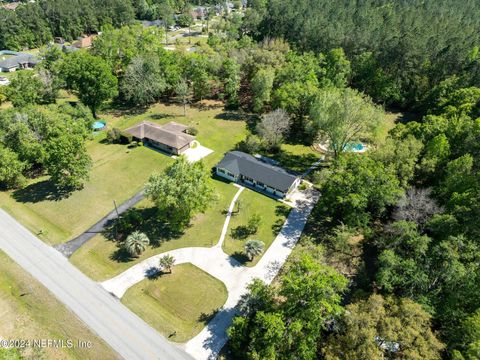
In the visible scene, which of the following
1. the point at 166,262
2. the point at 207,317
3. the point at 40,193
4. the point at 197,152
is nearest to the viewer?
the point at 207,317

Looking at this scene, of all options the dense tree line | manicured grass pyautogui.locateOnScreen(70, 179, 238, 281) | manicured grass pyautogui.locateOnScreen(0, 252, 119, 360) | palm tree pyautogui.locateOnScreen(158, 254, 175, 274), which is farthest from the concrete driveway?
the dense tree line

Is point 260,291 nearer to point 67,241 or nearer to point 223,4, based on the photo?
point 67,241

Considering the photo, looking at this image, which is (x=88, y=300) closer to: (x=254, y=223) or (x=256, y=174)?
(x=254, y=223)

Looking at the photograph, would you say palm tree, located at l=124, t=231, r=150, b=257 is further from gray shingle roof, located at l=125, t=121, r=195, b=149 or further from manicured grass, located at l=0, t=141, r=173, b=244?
gray shingle roof, located at l=125, t=121, r=195, b=149

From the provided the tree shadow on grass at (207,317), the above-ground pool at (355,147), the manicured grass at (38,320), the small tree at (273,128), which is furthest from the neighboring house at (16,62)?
the tree shadow on grass at (207,317)

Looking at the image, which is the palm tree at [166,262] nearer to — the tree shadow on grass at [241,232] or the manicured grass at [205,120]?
the tree shadow on grass at [241,232]

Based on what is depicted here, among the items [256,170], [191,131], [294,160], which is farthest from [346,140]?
[191,131]

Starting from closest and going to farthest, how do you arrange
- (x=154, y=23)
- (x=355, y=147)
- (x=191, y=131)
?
(x=355, y=147), (x=191, y=131), (x=154, y=23)

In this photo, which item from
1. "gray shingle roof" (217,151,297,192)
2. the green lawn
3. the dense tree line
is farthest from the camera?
the dense tree line
